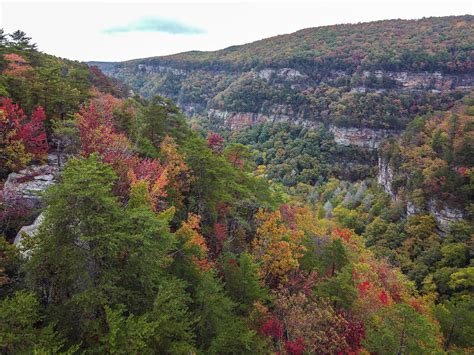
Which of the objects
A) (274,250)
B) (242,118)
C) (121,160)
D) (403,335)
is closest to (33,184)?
(121,160)

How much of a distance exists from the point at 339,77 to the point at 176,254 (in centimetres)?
12458

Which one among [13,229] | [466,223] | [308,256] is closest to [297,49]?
[466,223]

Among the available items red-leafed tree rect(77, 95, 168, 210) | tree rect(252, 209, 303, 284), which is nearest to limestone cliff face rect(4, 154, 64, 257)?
red-leafed tree rect(77, 95, 168, 210)

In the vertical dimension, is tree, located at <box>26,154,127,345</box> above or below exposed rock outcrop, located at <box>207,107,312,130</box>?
above

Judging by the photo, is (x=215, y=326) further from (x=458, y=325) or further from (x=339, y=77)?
(x=339, y=77)

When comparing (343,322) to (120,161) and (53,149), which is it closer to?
(120,161)

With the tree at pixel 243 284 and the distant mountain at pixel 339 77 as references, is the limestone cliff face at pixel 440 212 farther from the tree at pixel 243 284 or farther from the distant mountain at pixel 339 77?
the distant mountain at pixel 339 77

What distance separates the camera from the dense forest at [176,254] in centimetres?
1109

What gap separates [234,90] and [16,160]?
5181 inches

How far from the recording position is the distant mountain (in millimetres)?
104438

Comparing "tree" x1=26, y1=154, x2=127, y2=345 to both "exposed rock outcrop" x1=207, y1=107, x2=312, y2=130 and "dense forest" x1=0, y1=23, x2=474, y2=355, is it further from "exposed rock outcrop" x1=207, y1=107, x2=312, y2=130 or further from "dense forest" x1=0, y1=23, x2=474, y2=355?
"exposed rock outcrop" x1=207, y1=107, x2=312, y2=130

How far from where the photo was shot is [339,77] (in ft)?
420

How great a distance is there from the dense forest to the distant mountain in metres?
57.3

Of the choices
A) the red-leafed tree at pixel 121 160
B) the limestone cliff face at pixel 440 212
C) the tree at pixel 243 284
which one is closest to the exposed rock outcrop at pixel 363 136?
the limestone cliff face at pixel 440 212
